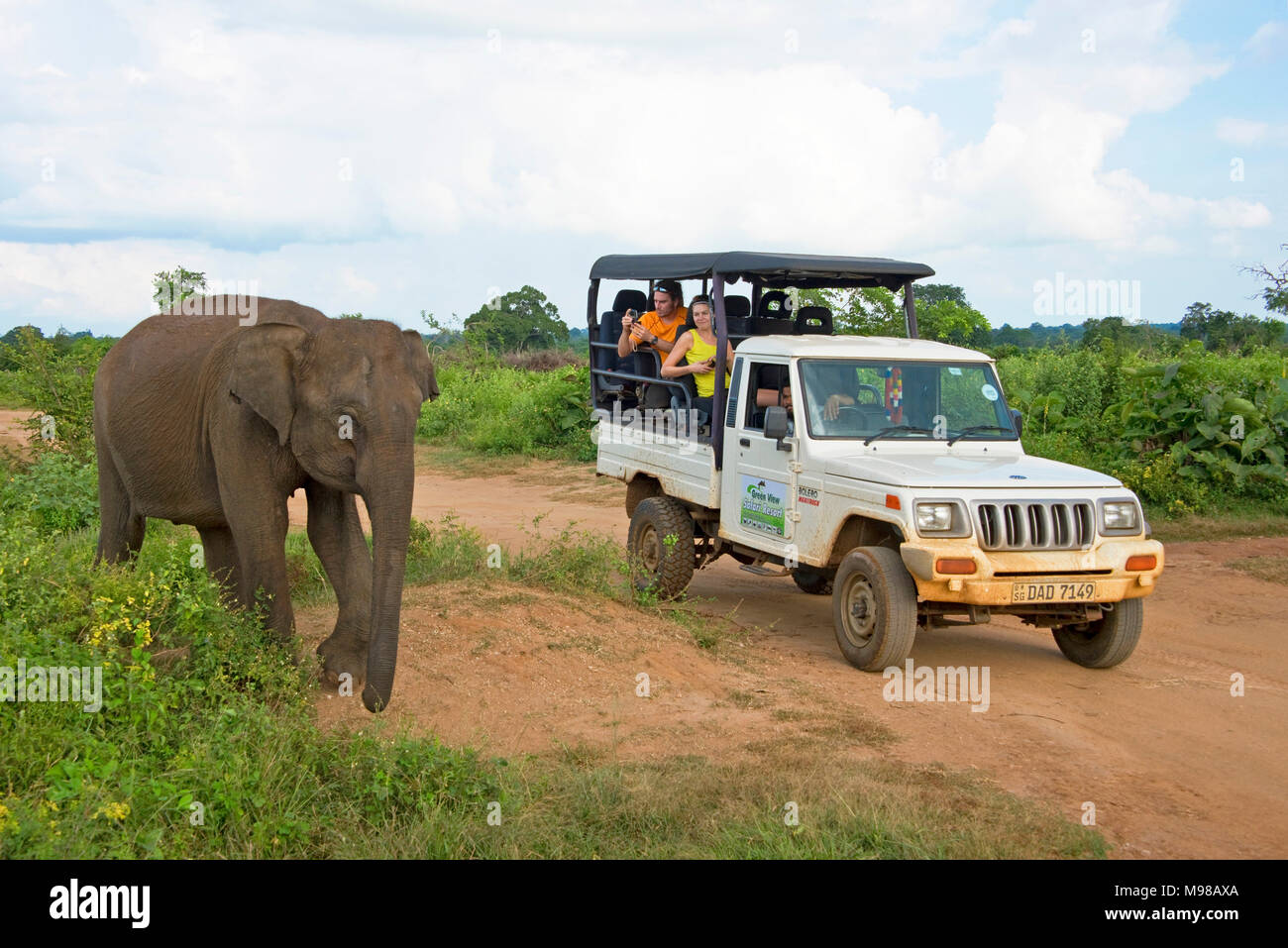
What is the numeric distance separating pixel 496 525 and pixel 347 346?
8.67 m

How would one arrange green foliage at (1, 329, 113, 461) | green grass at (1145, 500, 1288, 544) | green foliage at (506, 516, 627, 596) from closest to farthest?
green foliage at (506, 516, 627, 596), green grass at (1145, 500, 1288, 544), green foliage at (1, 329, 113, 461)

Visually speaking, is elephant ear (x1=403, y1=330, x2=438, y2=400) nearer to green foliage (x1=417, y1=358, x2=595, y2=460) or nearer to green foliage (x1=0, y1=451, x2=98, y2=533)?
green foliage (x1=0, y1=451, x2=98, y2=533)

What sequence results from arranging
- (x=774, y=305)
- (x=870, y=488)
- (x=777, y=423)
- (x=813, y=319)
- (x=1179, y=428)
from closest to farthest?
(x=870, y=488) < (x=777, y=423) < (x=813, y=319) < (x=774, y=305) < (x=1179, y=428)

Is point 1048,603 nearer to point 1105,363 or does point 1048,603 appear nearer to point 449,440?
point 1105,363

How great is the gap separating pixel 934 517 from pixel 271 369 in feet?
→ 13.0

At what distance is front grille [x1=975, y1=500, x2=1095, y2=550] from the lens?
756cm

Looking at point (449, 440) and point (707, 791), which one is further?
point (449, 440)

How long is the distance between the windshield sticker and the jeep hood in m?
0.61

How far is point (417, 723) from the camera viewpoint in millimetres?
6570

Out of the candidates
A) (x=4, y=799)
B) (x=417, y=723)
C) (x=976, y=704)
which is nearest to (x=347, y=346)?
(x=417, y=723)

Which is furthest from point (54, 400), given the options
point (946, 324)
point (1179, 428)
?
point (946, 324)

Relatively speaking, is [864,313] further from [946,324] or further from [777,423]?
[946,324]

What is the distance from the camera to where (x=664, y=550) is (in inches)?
394

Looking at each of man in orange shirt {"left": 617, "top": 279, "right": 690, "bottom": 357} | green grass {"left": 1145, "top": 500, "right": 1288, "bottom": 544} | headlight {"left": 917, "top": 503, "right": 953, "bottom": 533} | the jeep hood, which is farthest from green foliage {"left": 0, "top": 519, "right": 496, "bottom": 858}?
green grass {"left": 1145, "top": 500, "right": 1288, "bottom": 544}
